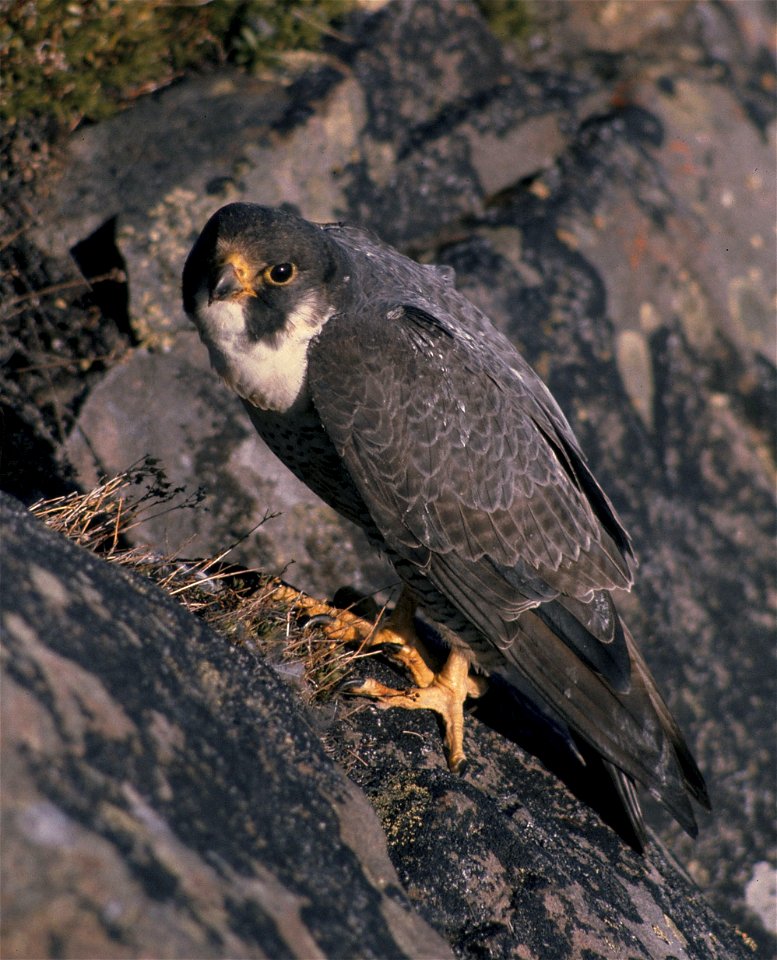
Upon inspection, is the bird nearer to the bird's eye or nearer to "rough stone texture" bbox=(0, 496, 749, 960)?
the bird's eye

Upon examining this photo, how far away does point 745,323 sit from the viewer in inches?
256

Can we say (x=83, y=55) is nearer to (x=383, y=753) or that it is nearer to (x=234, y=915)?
(x=383, y=753)

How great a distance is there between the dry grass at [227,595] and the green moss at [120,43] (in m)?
2.52

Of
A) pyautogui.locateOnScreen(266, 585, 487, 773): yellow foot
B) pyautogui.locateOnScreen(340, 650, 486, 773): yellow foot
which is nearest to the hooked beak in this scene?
pyautogui.locateOnScreen(266, 585, 487, 773): yellow foot

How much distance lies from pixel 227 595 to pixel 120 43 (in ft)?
11.2

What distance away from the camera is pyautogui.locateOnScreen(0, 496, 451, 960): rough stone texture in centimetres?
170

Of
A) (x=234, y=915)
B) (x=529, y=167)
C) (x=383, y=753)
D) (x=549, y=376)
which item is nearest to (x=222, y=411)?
(x=549, y=376)

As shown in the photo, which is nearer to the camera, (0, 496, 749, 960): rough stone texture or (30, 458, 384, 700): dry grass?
(0, 496, 749, 960): rough stone texture

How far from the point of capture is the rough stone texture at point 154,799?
1.70m

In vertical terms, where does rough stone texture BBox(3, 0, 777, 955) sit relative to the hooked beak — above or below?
below

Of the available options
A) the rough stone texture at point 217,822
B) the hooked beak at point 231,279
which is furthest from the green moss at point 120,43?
the rough stone texture at point 217,822

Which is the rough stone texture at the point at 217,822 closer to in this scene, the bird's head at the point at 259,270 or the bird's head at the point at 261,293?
the bird's head at the point at 261,293

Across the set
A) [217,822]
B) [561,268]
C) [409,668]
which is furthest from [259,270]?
[561,268]

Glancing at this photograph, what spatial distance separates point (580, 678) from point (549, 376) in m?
2.42
